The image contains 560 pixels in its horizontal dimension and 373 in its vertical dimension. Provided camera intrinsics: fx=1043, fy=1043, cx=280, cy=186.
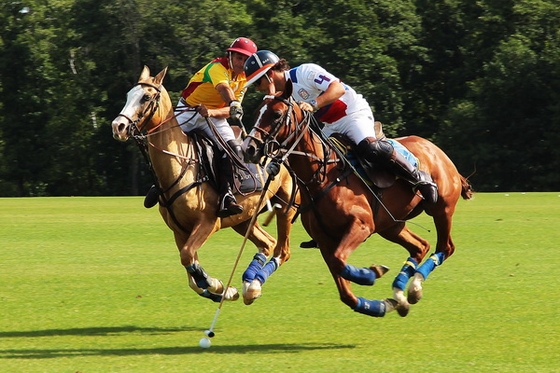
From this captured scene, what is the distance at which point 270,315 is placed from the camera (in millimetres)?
10469

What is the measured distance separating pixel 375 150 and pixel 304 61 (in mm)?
38511

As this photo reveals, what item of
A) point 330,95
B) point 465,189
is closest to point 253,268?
point 330,95

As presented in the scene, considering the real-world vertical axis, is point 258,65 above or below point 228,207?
above

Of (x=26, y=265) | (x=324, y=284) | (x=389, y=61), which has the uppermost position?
(x=324, y=284)

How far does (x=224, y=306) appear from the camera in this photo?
11.2 metres

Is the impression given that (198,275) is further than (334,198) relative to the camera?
Yes

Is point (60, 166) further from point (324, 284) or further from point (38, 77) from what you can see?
point (324, 284)

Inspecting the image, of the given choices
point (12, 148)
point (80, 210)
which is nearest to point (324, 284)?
point (80, 210)

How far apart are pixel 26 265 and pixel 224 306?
464cm

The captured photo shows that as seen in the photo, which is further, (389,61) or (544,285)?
(389,61)

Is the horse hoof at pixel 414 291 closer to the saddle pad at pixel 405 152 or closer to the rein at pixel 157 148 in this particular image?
the saddle pad at pixel 405 152

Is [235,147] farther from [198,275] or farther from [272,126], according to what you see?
[272,126]

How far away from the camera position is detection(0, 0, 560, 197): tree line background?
152ft

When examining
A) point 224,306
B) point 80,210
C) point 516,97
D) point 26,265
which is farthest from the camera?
point 516,97
